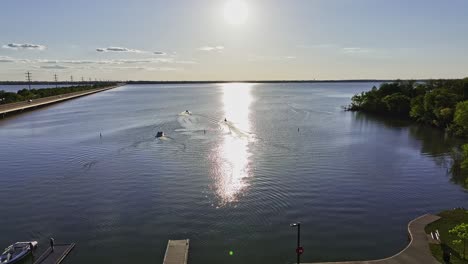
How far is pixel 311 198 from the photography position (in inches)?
1981

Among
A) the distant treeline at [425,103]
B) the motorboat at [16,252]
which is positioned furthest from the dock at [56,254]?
the distant treeline at [425,103]

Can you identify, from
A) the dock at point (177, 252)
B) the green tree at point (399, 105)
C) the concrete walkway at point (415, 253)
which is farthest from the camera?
the green tree at point (399, 105)

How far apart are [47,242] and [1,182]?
89.2ft

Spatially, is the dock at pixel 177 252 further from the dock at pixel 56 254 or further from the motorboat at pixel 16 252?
the motorboat at pixel 16 252

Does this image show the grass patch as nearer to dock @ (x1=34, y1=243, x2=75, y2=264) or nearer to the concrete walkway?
the concrete walkway

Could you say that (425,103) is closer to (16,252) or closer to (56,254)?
(56,254)

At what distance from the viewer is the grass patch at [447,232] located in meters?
31.9

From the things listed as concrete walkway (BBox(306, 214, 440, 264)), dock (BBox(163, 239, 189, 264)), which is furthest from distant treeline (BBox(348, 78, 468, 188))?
dock (BBox(163, 239, 189, 264))

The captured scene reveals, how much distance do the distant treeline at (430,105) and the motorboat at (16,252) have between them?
2358 inches

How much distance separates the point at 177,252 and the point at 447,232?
27.6 metres

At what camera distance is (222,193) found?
52938 millimetres

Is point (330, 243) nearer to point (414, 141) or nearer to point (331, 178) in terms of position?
point (331, 178)

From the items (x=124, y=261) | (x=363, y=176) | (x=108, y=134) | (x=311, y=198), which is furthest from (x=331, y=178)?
(x=108, y=134)

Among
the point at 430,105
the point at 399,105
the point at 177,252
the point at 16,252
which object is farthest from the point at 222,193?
the point at 399,105
